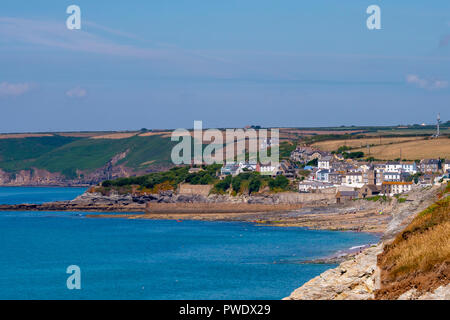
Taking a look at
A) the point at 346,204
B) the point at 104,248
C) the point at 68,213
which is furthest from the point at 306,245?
the point at 68,213

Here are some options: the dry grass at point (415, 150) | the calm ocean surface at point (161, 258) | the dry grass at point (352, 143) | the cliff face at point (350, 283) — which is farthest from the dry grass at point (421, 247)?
the dry grass at point (352, 143)

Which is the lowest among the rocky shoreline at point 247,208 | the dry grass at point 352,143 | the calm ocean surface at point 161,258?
the calm ocean surface at point 161,258

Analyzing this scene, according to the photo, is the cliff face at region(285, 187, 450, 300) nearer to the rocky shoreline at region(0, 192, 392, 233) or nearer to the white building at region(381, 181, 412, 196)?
the rocky shoreline at region(0, 192, 392, 233)

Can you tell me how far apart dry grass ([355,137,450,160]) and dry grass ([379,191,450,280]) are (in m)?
93.1

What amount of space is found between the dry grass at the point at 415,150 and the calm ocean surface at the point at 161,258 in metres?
41.0

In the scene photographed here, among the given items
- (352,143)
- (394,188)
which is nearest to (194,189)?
(394,188)

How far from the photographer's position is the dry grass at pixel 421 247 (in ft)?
45.9

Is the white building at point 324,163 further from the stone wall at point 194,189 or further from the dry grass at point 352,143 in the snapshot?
the dry grass at point 352,143

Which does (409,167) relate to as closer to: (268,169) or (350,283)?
(268,169)

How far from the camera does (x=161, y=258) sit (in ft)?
176

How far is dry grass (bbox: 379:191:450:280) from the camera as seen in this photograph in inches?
551

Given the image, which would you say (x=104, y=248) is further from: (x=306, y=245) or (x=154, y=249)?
(x=306, y=245)
